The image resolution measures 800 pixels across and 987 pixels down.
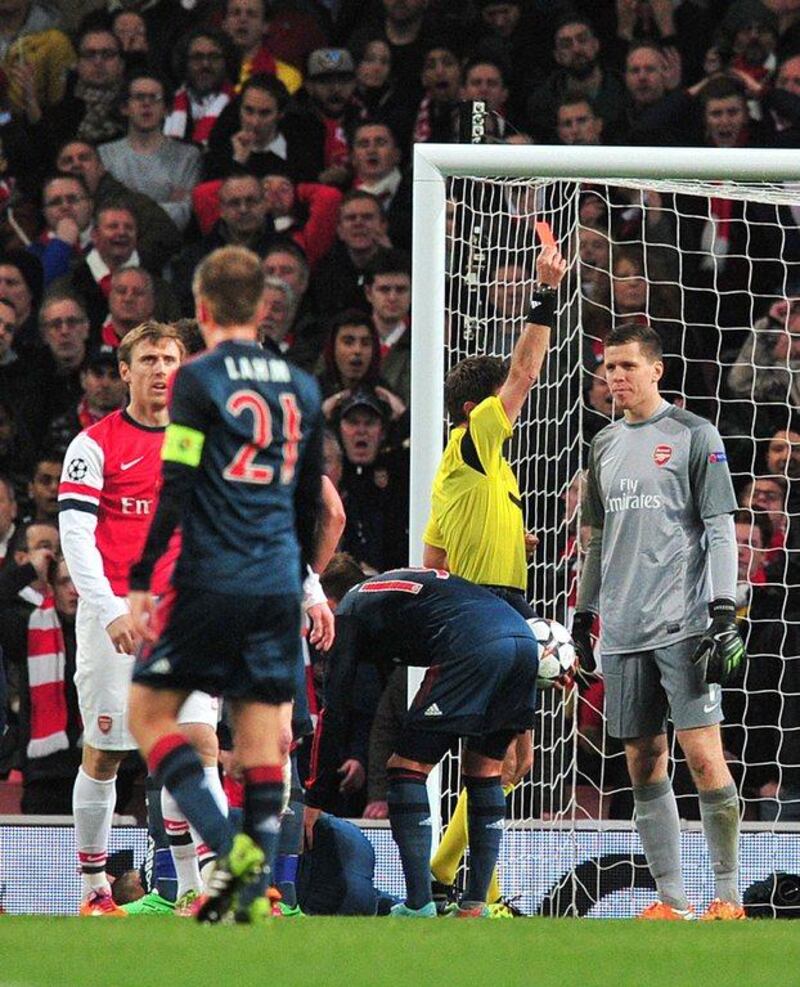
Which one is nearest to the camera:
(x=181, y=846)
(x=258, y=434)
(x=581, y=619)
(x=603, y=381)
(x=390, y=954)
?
(x=390, y=954)

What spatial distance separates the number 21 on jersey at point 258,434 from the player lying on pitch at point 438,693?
67.8 inches

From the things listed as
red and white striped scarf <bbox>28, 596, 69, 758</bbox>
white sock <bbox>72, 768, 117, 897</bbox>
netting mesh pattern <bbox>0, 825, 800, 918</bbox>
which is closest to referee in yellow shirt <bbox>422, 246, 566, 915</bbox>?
netting mesh pattern <bbox>0, 825, 800, 918</bbox>

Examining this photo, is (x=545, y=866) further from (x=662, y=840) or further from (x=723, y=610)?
(x=723, y=610)

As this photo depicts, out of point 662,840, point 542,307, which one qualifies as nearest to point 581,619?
point 662,840

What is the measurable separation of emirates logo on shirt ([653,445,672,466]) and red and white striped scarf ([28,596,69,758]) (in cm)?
350

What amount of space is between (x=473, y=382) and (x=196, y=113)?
16.2 feet

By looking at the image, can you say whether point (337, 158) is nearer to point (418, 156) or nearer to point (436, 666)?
point (418, 156)

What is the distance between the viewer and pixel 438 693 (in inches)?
259

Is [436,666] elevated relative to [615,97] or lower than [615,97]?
lower

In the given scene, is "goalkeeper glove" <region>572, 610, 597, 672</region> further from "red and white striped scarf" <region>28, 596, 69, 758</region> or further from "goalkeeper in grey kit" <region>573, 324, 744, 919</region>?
"red and white striped scarf" <region>28, 596, 69, 758</region>

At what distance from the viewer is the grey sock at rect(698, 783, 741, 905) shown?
6.93 metres

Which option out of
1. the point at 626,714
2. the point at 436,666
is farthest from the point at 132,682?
the point at 626,714

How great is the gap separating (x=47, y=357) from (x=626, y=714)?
15.8 ft

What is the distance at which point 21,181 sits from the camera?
11.5 metres
